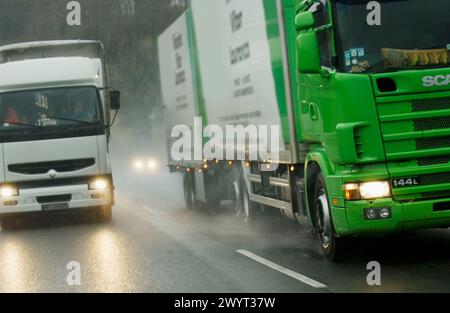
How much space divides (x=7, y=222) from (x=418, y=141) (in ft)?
34.0

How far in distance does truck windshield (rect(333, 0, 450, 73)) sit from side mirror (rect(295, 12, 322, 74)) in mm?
263

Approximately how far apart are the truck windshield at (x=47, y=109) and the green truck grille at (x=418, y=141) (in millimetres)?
8753

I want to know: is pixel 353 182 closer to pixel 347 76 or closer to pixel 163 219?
pixel 347 76

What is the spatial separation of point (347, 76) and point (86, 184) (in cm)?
871

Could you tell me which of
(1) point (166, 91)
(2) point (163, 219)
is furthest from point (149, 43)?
(2) point (163, 219)

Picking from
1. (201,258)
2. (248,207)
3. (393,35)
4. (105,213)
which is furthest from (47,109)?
(393,35)

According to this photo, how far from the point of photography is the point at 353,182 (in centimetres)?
925

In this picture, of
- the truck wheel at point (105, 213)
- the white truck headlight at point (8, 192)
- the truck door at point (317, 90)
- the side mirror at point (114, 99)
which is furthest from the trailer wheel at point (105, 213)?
the truck door at point (317, 90)

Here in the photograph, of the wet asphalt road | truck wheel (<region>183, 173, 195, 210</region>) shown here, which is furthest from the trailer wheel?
truck wheel (<region>183, 173, 195, 210</region>)

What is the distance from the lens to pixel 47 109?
A: 17.0m

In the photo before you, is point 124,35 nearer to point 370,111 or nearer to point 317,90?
point 317,90

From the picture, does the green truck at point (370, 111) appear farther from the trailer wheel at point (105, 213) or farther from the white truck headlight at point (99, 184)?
the trailer wheel at point (105, 213)

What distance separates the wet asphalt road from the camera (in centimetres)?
905

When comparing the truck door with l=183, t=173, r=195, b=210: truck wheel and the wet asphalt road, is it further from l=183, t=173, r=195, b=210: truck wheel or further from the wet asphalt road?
l=183, t=173, r=195, b=210: truck wheel
